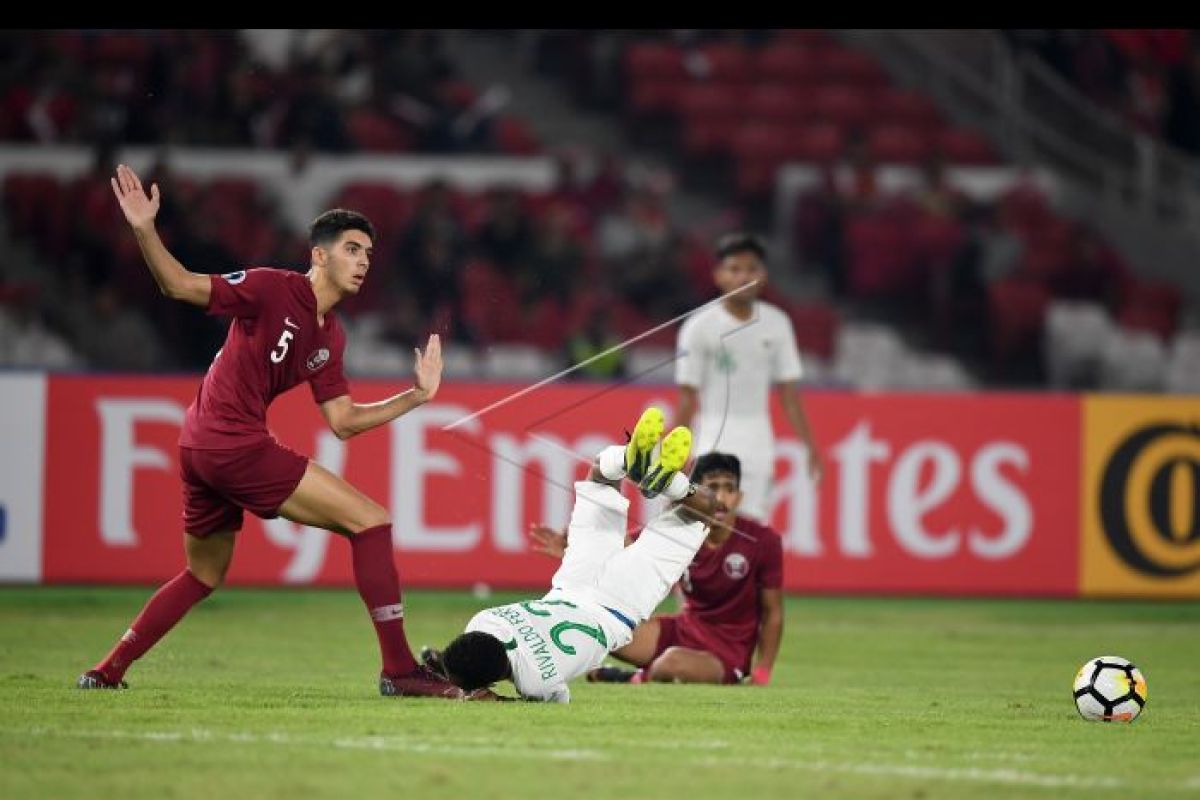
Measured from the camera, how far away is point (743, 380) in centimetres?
1258

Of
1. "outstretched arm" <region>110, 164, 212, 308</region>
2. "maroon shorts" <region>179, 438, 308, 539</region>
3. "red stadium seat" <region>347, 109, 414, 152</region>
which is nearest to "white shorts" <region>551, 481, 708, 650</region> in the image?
"maroon shorts" <region>179, 438, 308, 539</region>

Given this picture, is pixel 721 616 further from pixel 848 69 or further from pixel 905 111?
pixel 848 69

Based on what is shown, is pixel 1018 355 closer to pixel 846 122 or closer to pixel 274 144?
pixel 846 122

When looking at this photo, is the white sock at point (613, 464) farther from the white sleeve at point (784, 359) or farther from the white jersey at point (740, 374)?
the white sleeve at point (784, 359)

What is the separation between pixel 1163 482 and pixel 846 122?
8.48m

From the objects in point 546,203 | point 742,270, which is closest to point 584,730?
point 742,270

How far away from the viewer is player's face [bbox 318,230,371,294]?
8.90m

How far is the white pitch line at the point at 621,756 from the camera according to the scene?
6.63 meters

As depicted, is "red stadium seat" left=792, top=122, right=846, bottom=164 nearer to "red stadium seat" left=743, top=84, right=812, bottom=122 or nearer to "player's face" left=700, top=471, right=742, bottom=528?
"red stadium seat" left=743, top=84, right=812, bottom=122

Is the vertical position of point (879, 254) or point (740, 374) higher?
point (879, 254)

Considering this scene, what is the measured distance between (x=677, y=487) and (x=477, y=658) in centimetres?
129

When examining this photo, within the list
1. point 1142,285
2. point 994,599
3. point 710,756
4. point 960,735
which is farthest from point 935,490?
point 710,756

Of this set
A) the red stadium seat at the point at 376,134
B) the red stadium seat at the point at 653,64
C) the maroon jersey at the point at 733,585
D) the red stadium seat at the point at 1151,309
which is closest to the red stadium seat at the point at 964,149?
the red stadium seat at the point at 1151,309

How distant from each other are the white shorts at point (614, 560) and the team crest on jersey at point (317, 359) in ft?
3.87
